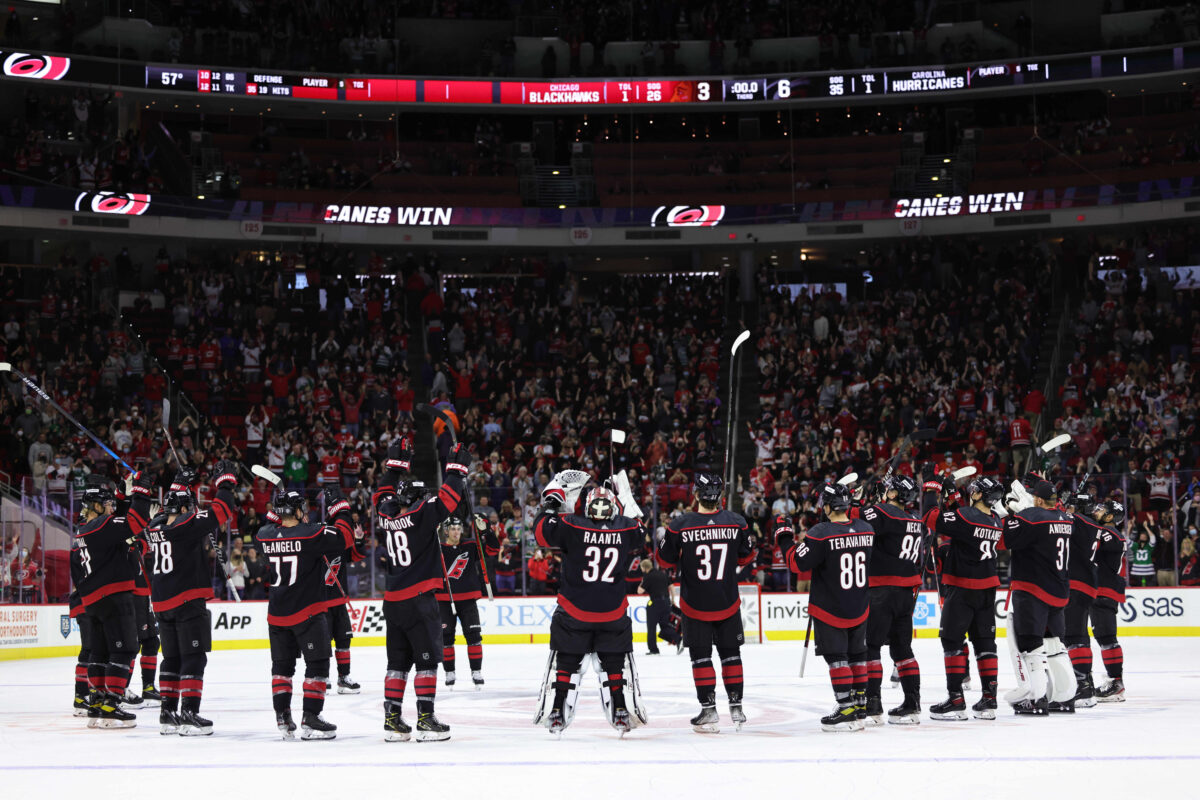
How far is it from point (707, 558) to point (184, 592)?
426 centimetres

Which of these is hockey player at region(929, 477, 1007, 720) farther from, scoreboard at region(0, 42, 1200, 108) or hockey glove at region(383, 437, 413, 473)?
scoreboard at region(0, 42, 1200, 108)

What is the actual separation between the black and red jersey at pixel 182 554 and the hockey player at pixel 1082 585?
7.43 metres

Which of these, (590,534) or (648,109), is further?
(648,109)

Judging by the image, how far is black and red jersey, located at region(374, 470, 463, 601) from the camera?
1053cm

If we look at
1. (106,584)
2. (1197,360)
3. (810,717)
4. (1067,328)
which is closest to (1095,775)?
(810,717)

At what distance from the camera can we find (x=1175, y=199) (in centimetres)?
3180

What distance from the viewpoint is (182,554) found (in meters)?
11.5

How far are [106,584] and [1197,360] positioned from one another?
77.1ft

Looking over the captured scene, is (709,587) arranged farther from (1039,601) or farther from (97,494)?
(97,494)

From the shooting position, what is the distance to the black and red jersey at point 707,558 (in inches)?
424

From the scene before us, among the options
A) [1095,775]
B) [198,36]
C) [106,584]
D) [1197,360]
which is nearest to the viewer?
[1095,775]

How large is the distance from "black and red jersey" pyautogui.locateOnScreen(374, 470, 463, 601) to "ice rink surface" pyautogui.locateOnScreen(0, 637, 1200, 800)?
1.19 m

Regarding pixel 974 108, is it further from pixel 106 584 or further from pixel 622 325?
pixel 106 584

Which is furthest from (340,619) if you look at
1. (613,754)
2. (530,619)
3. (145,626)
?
(530,619)
